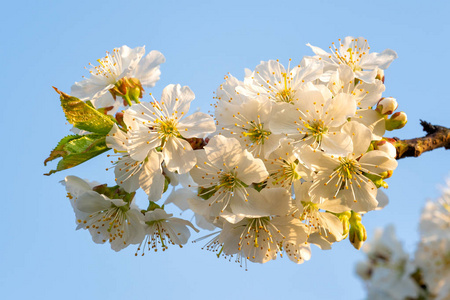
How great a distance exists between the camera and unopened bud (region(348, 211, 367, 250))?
9.77ft

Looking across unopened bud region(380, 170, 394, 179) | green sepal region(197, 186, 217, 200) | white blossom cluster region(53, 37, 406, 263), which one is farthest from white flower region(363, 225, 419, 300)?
green sepal region(197, 186, 217, 200)

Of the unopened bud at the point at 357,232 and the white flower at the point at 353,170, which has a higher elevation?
the white flower at the point at 353,170

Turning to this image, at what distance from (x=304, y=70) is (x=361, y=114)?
1.62 ft

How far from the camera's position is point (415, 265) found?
1409 mm

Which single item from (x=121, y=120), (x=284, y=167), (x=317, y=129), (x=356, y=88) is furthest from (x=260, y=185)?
(x=121, y=120)

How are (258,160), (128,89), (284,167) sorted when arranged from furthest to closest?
(128,89) < (284,167) < (258,160)

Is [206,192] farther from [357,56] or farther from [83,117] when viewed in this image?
[357,56]

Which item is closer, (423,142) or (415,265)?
(415,265)

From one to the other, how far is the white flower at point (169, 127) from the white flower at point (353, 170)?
28.4 inches

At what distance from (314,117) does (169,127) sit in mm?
949

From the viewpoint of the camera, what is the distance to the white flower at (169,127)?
9.22 feet

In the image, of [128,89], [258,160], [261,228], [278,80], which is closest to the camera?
[258,160]

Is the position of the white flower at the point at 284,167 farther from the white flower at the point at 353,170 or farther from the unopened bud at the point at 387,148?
the unopened bud at the point at 387,148

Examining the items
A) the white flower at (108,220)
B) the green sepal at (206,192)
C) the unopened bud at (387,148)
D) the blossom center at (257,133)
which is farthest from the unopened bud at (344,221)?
the white flower at (108,220)
